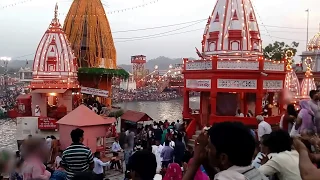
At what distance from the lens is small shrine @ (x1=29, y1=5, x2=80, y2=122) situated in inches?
919

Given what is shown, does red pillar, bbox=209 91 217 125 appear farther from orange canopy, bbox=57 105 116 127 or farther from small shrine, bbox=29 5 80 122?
small shrine, bbox=29 5 80 122

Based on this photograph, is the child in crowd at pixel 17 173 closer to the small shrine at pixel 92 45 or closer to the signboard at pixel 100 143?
the signboard at pixel 100 143

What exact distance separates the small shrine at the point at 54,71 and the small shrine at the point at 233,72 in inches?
318

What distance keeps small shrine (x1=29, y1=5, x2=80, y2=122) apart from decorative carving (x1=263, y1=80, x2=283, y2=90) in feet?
38.2

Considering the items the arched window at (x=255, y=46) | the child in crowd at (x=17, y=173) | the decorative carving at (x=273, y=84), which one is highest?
the arched window at (x=255, y=46)

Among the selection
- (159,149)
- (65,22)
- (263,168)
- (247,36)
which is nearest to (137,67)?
(65,22)

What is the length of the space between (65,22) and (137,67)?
85468 millimetres

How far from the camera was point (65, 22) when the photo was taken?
1180 inches

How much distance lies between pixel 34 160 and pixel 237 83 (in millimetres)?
13851

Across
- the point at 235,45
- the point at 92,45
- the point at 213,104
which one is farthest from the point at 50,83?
the point at 235,45

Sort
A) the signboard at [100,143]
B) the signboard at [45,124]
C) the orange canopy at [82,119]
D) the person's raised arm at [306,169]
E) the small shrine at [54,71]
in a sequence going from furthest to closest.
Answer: the small shrine at [54,71] → the signboard at [45,124] → the signboard at [100,143] → the orange canopy at [82,119] → the person's raised arm at [306,169]

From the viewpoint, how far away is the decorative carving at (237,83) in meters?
17.9

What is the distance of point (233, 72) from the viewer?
1781cm

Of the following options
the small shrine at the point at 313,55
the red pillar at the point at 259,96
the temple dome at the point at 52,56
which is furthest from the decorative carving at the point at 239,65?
the small shrine at the point at 313,55
